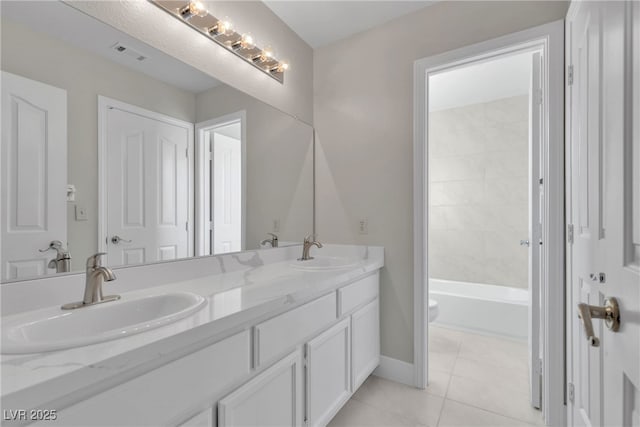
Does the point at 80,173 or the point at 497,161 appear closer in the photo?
the point at 80,173

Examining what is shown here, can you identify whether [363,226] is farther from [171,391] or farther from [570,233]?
[171,391]

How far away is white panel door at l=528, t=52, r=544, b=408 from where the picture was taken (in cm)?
167

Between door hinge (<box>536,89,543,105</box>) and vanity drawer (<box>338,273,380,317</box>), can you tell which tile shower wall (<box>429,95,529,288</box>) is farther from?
vanity drawer (<box>338,273,380,317</box>)

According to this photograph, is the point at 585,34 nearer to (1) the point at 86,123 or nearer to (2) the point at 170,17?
(2) the point at 170,17

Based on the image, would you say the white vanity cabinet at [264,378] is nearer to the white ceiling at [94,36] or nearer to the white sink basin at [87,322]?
the white sink basin at [87,322]

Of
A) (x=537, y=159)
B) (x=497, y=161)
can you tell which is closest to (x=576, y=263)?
(x=537, y=159)

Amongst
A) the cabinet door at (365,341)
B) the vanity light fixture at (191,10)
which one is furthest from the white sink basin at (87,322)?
the vanity light fixture at (191,10)

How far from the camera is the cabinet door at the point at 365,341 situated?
5.62 feet

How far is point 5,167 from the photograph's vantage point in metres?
0.89

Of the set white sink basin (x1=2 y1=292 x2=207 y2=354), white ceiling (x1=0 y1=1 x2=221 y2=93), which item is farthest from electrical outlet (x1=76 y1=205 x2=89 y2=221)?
white ceiling (x1=0 y1=1 x2=221 y2=93)

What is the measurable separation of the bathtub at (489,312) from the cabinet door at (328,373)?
5.76 ft

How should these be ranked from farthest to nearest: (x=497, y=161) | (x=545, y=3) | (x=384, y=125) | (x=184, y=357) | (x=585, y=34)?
(x=497, y=161)
(x=384, y=125)
(x=545, y=3)
(x=585, y=34)
(x=184, y=357)

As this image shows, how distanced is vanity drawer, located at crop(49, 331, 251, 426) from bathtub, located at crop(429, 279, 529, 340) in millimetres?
2545

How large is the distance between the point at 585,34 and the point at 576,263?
91 cm
